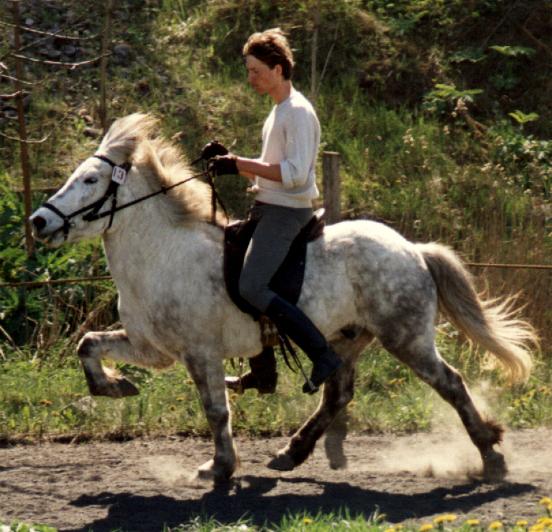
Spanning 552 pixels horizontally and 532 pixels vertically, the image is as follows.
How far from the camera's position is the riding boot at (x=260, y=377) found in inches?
294

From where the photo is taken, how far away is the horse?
6977 millimetres

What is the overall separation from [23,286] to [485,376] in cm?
379

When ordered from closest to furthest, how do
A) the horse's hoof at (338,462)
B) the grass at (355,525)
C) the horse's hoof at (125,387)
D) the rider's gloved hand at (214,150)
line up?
1. the grass at (355,525)
2. the rider's gloved hand at (214,150)
3. the horse's hoof at (125,387)
4. the horse's hoof at (338,462)

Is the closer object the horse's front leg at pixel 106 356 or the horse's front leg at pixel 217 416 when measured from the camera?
the horse's front leg at pixel 217 416

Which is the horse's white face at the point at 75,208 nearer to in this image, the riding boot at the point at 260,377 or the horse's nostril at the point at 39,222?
the horse's nostril at the point at 39,222

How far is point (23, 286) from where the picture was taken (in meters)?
9.83

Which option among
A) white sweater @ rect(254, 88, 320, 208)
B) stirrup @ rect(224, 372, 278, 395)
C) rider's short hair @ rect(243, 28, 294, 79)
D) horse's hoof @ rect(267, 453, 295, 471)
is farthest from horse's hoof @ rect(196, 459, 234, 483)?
rider's short hair @ rect(243, 28, 294, 79)

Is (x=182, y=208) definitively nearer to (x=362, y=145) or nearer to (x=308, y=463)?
(x=308, y=463)

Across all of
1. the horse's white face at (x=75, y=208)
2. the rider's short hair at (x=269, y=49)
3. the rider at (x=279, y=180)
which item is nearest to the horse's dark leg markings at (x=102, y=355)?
the horse's white face at (x=75, y=208)

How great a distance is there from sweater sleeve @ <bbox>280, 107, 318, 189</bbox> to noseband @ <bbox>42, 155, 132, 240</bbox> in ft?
3.23

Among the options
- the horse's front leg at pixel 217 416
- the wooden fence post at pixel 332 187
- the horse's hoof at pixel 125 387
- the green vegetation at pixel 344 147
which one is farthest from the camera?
the wooden fence post at pixel 332 187

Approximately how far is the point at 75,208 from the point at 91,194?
13 cm

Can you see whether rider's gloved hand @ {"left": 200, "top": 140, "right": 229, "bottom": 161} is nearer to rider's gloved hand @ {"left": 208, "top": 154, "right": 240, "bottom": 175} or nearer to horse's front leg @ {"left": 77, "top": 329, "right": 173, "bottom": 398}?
rider's gloved hand @ {"left": 208, "top": 154, "right": 240, "bottom": 175}

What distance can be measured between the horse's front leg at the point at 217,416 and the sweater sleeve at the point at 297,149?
118cm
